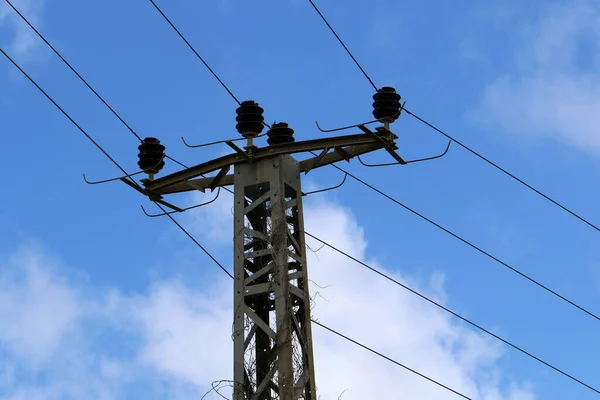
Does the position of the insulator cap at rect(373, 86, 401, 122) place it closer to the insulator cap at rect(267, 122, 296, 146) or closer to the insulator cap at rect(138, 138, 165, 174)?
the insulator cap at rect(267, 122, 296, 146)

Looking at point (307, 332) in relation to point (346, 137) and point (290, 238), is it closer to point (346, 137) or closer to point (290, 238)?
point (290, 238)

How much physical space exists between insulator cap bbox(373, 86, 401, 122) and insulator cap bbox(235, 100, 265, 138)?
1133 mm

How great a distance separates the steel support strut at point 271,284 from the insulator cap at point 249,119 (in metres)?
0.38

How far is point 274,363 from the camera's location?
35.5 feet

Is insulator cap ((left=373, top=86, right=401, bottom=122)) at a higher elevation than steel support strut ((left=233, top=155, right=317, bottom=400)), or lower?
higher

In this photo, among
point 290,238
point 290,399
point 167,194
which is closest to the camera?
point 290,399

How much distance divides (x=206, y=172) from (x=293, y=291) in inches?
64.5

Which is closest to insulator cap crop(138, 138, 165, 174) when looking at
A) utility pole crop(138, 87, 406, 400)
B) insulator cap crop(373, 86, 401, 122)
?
utility pole crop(138, 87, 406, 400)

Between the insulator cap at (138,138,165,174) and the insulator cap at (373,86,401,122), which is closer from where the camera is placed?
the insulator cap at (373,86,401,122)

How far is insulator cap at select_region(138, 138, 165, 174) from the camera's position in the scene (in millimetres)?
12578

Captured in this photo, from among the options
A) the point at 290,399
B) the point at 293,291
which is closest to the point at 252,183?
the point at 293,291

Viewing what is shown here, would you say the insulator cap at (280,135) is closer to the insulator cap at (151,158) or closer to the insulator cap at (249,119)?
the insulator cap at (249,119)

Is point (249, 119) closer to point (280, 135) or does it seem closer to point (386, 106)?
point (280, 135)

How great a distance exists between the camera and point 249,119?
1204cm
